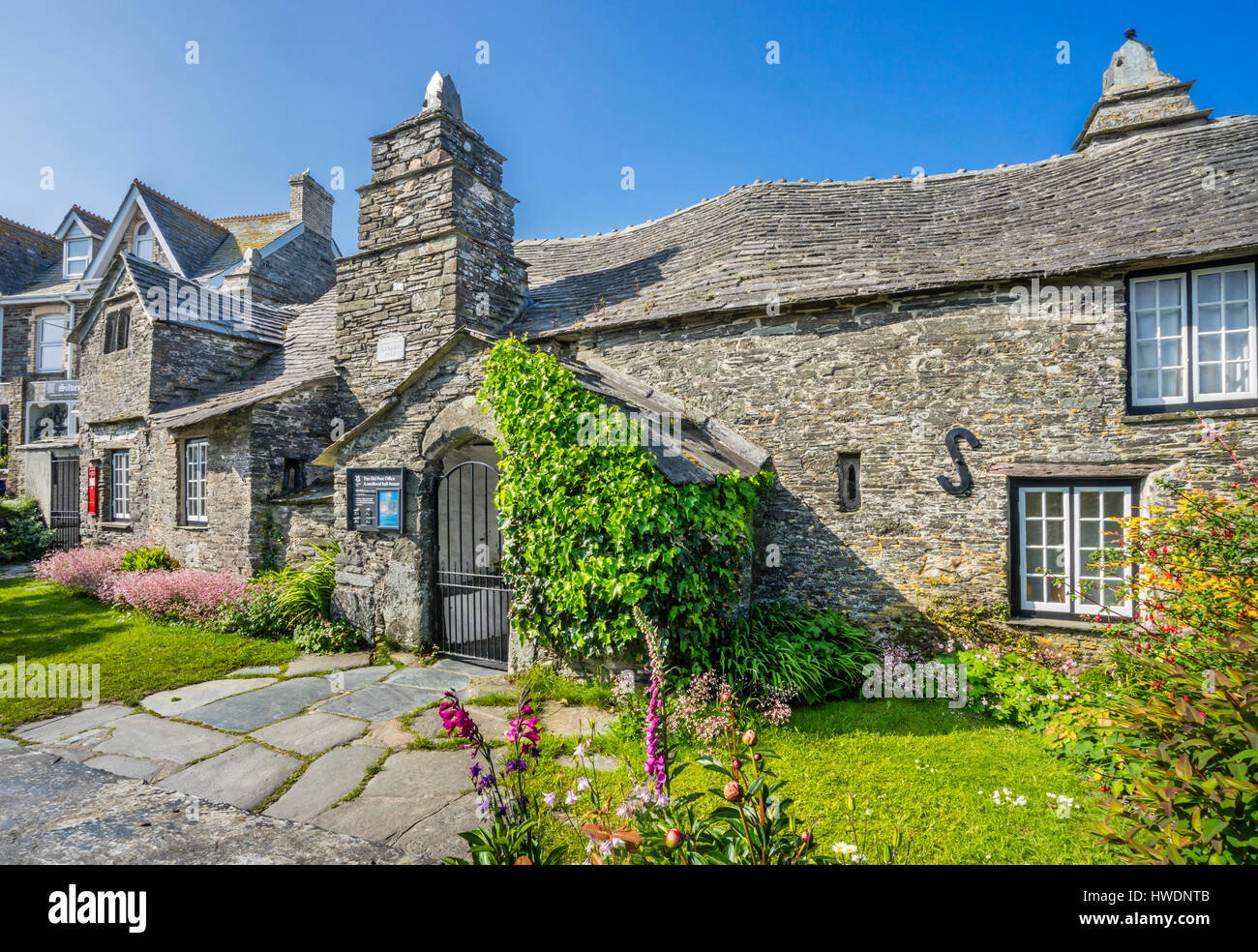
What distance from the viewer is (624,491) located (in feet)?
18.1

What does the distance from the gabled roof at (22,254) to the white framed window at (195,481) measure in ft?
64.4

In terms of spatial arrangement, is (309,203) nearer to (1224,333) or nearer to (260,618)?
(260,618)

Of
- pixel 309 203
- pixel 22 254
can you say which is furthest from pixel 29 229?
pixel 309 203

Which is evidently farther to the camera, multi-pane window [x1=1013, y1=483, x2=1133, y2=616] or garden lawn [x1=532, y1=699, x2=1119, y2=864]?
multi-pane window [x1=1013, y1=483, x2=1133, y2=616]

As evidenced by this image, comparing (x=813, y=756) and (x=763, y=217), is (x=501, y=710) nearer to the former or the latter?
(x=813, y=756)

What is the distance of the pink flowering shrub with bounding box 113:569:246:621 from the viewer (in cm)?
922

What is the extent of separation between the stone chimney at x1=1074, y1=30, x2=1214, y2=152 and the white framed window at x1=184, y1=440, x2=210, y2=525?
55.8 ft

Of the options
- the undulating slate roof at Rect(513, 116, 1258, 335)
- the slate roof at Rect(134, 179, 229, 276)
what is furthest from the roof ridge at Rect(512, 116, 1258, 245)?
the slate roof at Rect(134, 179, 229, 276)
